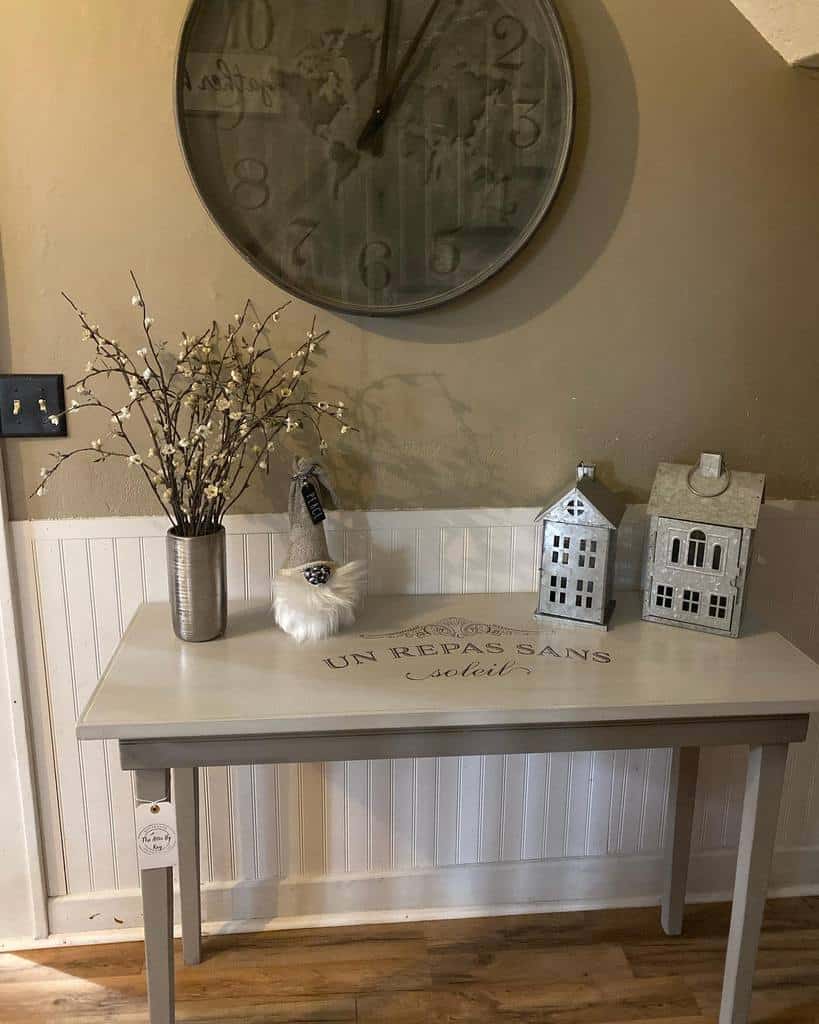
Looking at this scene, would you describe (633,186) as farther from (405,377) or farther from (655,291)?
(405,377)

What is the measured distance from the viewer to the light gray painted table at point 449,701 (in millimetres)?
1331

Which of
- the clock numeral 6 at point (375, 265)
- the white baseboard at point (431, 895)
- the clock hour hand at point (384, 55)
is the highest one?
the clock hour hand at point (384, 55)

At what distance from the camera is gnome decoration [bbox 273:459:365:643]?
1558mm

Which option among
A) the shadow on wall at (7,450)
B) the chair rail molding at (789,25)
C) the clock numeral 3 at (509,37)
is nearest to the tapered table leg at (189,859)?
the shadow on wall at (7,450)

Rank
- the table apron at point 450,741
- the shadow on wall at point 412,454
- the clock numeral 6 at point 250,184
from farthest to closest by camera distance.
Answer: the shadow on wall at point 412,454 < the clock numeral 6 at point 250,184 < the table apron at point 450,741

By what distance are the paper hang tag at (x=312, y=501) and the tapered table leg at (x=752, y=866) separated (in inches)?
33.5

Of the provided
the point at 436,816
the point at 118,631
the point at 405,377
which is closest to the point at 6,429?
the point at 118,631

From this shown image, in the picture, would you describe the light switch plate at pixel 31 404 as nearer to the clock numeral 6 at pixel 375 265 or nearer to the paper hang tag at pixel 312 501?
the paper hang tag at pixel 312 501

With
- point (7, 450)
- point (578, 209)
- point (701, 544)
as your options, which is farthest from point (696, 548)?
point (7, 450)

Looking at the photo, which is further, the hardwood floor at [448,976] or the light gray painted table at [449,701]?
the hardwood floor at [448,976]

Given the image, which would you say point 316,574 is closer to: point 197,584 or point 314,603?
point 314,603

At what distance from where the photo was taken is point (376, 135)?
5.22 ft

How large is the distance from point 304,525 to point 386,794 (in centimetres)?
69

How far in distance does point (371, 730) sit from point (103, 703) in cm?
41
